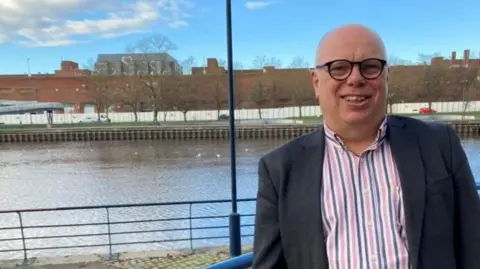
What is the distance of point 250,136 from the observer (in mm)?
42188

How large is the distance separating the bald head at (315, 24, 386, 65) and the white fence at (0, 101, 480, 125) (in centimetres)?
5382

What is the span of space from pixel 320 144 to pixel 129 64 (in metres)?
69.3

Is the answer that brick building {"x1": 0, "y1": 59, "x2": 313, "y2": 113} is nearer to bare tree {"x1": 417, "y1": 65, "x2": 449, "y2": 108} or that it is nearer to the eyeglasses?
bare tree {"x1": 417, "y1": 65, "x2": 449, "y2": 108}

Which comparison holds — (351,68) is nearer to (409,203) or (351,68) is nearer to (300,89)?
(409,203)

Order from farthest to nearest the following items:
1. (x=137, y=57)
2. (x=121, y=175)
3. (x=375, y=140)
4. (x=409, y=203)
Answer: (x=137, y=57) → (x=121, y=175) → (x=375, y=140) → (x=409, y=203)

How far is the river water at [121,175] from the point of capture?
16.4 meters

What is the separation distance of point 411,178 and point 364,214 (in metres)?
0.16

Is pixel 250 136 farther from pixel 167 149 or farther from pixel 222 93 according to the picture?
pixel 222 93

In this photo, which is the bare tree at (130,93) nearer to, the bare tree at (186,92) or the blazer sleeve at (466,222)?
the bare tree at (186,92)

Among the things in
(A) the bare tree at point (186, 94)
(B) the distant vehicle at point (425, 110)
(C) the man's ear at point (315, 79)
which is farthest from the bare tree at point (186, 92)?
(C) the man's ear at point (315, 79)

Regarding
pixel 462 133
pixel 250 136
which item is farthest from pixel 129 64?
pixel 462 133

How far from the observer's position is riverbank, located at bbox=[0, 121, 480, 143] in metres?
41.9

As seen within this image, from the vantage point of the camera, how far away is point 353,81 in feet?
3.76

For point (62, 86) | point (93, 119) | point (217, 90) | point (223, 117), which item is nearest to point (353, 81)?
point (223, 117)
